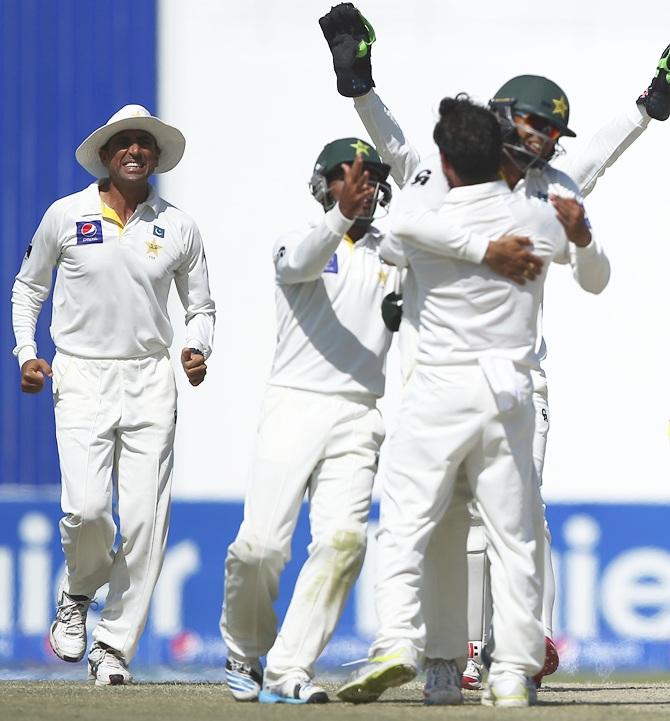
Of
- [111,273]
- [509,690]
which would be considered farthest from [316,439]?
[111,273]

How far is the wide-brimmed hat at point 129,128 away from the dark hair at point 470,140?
188 centimetres

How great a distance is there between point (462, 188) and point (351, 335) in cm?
71

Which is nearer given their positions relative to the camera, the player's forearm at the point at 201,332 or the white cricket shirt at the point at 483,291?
the white cricket shirt at the point at 483,291

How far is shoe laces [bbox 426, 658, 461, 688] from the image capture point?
6.43m

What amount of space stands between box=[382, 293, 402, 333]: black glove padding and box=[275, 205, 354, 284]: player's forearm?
249 mm

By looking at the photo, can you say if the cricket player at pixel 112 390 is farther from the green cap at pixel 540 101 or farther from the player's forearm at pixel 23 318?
the green cap at pixel 540 101

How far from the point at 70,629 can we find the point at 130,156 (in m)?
1.81

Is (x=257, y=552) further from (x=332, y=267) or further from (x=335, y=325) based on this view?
(x=332, y=267)

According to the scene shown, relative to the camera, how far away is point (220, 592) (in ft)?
33.9

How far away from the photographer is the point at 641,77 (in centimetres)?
1117

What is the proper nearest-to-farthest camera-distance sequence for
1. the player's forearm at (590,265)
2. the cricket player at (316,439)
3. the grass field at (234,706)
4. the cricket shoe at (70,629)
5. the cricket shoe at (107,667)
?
the grass field at (234,706) → the player's forearm at (590,265) → the cricket player at (316,439) → the cricket shoe at (107,667) → the cricket shoe at (70,629)

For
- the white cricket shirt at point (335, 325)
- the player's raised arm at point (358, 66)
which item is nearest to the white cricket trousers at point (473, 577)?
the white cricket shirt at point (335, 325)

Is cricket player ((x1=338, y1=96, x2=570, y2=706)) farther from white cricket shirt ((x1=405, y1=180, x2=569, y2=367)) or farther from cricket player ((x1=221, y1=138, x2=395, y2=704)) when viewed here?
cricket player ((x1=221, y1=138, x2=395, y2=704))

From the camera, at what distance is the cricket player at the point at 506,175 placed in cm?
609
